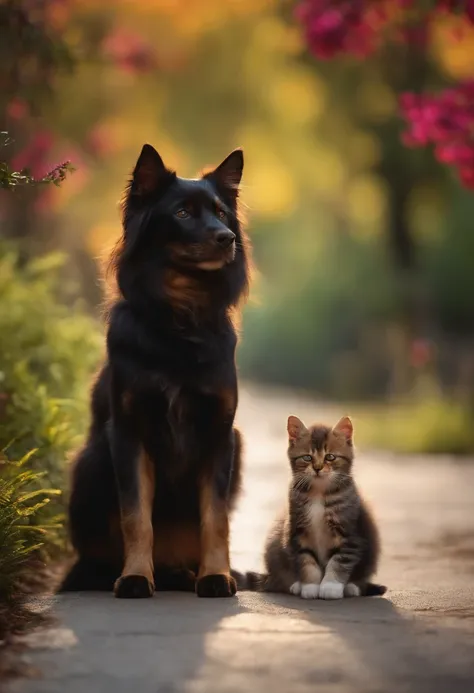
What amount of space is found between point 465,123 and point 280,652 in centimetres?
573

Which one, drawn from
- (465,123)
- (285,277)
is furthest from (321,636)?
(285,277)

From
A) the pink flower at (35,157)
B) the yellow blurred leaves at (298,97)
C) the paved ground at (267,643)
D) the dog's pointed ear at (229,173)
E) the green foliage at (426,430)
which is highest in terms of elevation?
the yellow blurred leaves at (298,97)

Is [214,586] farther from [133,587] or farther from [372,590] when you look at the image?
[372,590]

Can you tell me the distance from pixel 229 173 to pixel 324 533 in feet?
5.98

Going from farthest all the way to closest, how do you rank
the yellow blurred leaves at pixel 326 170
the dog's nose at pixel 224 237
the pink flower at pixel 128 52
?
1. the yellow blurred leaves at pixel 326 170
2. the pink flower at pixel 128 52
3. the dog's nose at pixel 224 237

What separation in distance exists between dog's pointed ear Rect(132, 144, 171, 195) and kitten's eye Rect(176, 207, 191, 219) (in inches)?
7.7

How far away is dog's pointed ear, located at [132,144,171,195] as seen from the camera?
534 cm

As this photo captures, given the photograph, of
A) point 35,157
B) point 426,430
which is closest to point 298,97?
point 426,430

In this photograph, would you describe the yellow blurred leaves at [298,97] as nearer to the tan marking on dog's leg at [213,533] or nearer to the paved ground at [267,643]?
the paved ground at [267,643]

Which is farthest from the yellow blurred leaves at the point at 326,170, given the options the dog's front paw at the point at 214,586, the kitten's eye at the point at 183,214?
the dog's front paw at the point at 214,586

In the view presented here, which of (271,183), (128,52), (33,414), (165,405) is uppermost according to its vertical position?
(271,183)

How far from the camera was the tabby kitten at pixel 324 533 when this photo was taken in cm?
543

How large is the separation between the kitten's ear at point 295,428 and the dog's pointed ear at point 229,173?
1.17 meters

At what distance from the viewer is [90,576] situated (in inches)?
220
